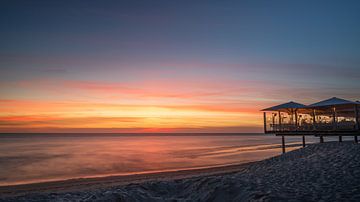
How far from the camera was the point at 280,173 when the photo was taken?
12094mm

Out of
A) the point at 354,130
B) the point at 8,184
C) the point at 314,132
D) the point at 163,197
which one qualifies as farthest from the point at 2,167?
the point at 354,130

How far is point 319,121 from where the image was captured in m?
20.9

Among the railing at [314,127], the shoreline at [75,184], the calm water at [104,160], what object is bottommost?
the calm water at [104,160]

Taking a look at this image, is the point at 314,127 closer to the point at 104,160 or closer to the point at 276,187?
the point at 276,187

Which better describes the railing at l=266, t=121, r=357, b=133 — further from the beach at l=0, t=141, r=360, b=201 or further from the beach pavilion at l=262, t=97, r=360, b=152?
the beach at l=0, t=141, r=360, b=201

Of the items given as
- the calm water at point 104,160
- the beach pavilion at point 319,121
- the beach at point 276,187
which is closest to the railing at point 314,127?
the beach pavilion at point 319,121

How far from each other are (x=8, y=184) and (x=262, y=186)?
1739cm

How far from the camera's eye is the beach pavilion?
1804cm

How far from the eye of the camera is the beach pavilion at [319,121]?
1804 centimetres

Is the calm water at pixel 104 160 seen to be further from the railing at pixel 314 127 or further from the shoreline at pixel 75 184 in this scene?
the railing at pixel 314 127

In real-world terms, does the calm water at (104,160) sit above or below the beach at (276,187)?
below

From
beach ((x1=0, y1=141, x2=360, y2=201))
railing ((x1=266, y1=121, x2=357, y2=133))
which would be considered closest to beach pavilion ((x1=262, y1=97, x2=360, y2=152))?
railing ((x1=266, y1=121, x2=357, y2=133))

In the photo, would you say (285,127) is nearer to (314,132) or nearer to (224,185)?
(314,132)

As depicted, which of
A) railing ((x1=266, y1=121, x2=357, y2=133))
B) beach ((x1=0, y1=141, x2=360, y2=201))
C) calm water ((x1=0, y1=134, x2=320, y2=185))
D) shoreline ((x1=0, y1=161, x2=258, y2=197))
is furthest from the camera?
calm water ((x1=0, y1=134, x2=320, y2=185))
